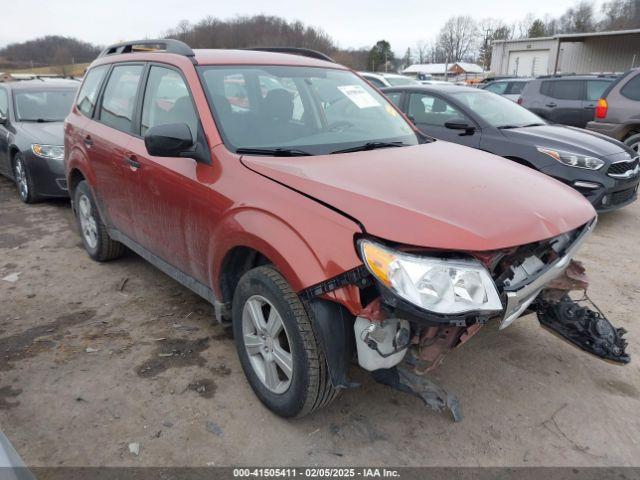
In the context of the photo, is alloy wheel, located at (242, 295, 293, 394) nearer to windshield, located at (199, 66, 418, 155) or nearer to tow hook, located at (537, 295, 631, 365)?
windshield, located at (199, 66, 418, 155)

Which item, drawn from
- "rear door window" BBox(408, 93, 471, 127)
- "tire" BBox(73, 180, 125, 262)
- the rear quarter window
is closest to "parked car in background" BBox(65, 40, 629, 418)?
"tire" BBox(73, 180, 125, 262)

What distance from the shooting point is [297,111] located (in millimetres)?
3145

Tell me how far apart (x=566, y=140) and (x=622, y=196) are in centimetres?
90

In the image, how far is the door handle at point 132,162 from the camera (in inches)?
134

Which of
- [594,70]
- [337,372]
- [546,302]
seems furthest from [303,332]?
[594,70]

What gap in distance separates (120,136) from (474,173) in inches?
100

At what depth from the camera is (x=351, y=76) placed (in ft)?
12.6

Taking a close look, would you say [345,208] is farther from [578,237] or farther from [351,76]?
[351,76]

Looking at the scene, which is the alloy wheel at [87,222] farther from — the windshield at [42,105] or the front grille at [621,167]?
the front grille at [621,167]

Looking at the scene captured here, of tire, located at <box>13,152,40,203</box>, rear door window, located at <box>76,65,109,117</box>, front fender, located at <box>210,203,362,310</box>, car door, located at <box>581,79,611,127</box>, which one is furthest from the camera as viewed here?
car door, located at <box>581,79,611,127</box>

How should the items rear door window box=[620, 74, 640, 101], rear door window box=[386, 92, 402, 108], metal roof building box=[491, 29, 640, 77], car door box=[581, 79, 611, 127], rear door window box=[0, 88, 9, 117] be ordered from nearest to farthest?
rear door window box=[386, 92, 402, 108] → rear door window box=[0, 88, 9, 117] → rear door window box=[620, 74, 640, 101] → car door box=[581, 79, 611, 127] → metal roof building box=[491, 29, 640, 77]

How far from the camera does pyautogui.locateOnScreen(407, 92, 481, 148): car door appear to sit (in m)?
6.18

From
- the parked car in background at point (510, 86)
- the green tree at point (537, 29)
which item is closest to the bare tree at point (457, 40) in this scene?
the green tree at point (537, 29)

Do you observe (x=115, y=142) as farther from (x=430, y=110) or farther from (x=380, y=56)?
(x=380, y=56)
